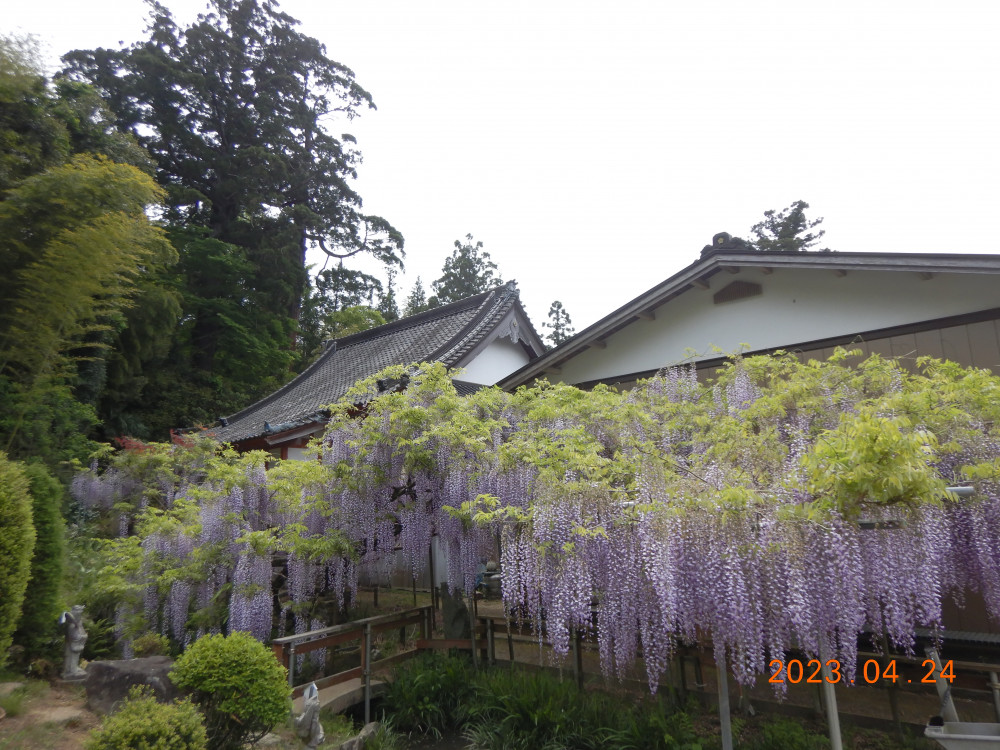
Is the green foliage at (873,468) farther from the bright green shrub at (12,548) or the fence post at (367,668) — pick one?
the bright green shrub at (12,548)

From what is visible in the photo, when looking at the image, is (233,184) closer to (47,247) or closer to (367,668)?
(47,247)

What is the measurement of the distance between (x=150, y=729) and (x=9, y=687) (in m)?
2.52

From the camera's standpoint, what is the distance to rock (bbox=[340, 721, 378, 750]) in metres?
4.81

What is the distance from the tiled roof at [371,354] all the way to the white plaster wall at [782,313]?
141 inches

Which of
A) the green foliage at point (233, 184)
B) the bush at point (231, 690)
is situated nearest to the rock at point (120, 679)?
the bush at point (231, 690)

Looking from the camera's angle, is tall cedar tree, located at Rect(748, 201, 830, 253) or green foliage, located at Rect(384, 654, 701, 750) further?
tall cedar tree, located at Rect(748, 201, 830, 253)

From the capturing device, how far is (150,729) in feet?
11.0

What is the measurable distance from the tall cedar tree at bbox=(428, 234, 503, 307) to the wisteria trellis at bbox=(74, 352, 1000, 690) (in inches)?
1092

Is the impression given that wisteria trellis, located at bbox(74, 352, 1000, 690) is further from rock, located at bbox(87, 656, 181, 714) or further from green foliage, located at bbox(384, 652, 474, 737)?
rock, located at bbox(87, 656, 181, 714)

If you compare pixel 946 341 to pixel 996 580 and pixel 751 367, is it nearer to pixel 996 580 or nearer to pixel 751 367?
pixel 751 367

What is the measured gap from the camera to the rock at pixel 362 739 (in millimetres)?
4809

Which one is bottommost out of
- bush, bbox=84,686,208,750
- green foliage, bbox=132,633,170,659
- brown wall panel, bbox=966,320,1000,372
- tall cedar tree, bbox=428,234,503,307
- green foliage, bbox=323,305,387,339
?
green foliage, bbox=132,633,170,659

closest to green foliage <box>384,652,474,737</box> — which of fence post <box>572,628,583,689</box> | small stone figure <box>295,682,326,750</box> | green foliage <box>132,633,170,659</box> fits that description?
fence post <box>572,628,583,689</box>

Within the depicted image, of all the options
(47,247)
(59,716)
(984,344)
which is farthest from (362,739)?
(47,247)
